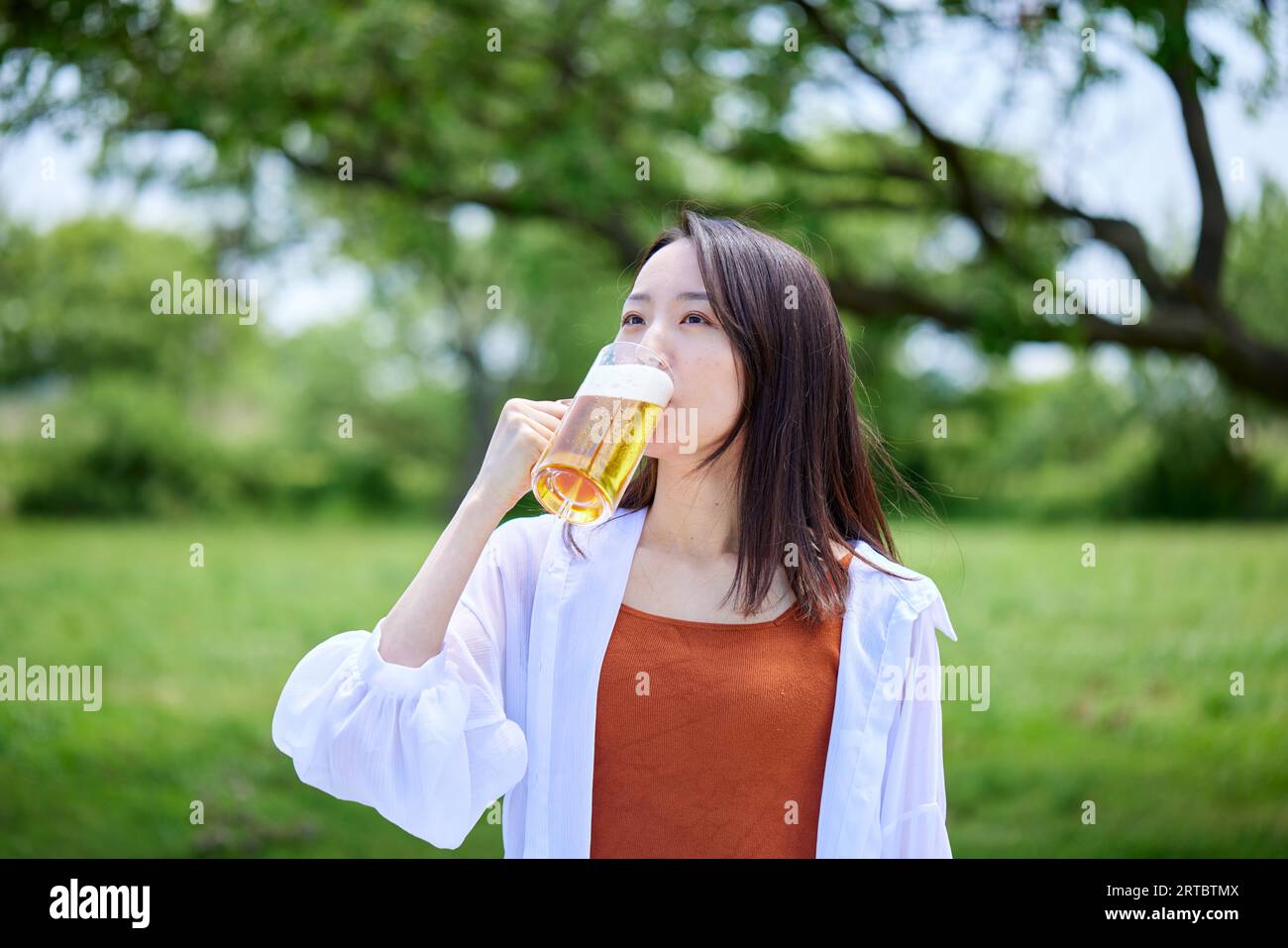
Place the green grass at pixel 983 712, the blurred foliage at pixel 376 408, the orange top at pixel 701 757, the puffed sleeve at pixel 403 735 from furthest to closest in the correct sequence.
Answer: the blurred foliage at pixel 376 408 < the green grass at pixel 983 712 < the orange top at pixel 701 757 < the puffed sleeve at pixel 403 735

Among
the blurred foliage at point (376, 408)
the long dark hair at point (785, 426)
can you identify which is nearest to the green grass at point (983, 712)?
the blurred foliage at point (376, 408)

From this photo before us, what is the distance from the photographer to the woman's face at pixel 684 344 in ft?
6.42

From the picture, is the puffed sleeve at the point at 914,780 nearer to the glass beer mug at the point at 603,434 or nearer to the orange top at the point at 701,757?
the orange top at the point at 701,757

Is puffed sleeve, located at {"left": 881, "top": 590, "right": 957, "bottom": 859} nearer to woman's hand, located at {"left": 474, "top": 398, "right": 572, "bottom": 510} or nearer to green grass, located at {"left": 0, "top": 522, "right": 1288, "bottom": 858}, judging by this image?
woman's hand, located at {"left": 474, "top": 398, "right": 572, "bottom": 510}

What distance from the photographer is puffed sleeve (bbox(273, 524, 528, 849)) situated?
1732 millimetres

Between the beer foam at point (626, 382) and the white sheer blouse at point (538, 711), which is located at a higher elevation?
the beer foam at point (626, 382)

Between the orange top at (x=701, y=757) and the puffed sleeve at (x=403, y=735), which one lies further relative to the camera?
the orange top at (x=701, y=757)

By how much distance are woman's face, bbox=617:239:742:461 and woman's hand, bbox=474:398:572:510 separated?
0.19 metres

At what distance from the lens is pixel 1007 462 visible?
47.3 feet

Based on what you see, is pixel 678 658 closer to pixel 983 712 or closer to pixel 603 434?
pixel 603 434
